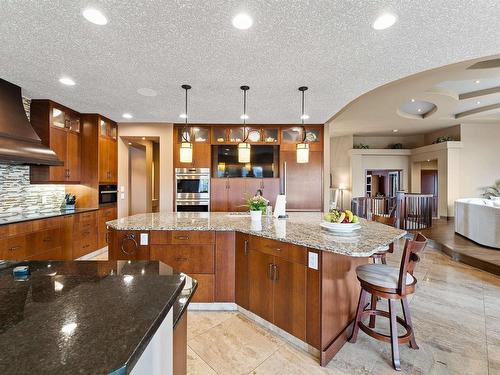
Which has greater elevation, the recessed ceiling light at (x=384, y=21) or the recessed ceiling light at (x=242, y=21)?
the recessed ceiling light at (x=242, y=21)

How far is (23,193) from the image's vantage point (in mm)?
3715

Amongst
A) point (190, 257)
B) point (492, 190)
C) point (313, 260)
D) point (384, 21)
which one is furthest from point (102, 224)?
point (492, 190)

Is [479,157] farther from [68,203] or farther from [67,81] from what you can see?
[68,203]

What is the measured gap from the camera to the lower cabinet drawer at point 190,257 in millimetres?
2602

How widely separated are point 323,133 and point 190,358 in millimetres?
4626

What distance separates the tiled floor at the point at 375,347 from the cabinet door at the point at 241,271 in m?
0.17

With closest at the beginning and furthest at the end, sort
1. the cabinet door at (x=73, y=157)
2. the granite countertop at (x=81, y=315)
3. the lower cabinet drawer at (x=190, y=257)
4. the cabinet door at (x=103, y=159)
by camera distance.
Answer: the granite countertop at (x=81, y=315) < the lower cabinet drawer at (x=190, y=257) < the cabinet door at (x=73, y=157) < the cabinet door at (x=103, y=159)

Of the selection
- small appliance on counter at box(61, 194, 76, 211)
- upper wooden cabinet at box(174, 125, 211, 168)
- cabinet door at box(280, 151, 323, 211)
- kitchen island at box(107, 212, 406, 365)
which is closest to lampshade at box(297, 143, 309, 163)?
kitchen island at box(107, 212, 406, 365)

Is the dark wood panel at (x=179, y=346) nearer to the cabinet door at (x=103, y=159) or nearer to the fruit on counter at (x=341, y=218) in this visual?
the fruit on counter at (x=341, y=218)

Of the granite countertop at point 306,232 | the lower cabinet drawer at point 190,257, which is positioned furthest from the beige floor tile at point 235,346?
the granite countertop at point 306,232

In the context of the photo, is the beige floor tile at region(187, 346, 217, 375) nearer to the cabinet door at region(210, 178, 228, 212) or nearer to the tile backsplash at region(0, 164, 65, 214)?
the cabinet door at region(210, 178, 228, 212)

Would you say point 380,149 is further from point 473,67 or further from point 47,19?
point 47,19

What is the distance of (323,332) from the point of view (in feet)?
6.14

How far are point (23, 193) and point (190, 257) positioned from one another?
3.12m
